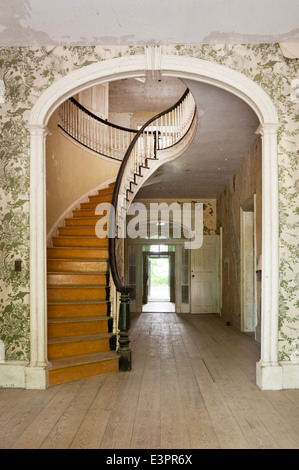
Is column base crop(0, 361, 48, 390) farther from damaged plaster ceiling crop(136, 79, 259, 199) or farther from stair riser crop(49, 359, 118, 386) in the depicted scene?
damaged plaster ceiling crop(136, 79, 259, 199)

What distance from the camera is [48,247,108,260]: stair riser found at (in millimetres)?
5930

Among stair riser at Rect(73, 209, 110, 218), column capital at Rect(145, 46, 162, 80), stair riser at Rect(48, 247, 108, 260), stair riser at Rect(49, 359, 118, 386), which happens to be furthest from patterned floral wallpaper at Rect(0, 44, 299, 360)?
stair riser at Rect(73, 209, 110, 218)

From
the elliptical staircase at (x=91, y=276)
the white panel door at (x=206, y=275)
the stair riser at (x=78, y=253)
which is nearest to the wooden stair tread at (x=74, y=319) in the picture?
the elliptical staircase at (x=91, y=276)

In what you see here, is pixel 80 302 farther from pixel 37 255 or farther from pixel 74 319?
pixel 37 255

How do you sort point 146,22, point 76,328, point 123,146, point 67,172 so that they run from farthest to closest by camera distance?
point 123,146, point 67,172, point 76,328, point 146,22

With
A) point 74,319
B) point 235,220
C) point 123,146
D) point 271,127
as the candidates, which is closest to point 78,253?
point 74,319

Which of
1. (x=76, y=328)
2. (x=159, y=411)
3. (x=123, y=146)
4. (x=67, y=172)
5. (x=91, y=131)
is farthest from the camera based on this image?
(x=123, y=146)

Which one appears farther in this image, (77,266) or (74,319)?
(77,266)

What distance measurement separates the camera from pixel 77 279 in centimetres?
541

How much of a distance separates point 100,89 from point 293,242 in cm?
759

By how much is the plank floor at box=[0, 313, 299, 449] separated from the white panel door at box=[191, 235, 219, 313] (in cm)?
561

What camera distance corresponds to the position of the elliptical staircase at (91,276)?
436cm

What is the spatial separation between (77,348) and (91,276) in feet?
4.08

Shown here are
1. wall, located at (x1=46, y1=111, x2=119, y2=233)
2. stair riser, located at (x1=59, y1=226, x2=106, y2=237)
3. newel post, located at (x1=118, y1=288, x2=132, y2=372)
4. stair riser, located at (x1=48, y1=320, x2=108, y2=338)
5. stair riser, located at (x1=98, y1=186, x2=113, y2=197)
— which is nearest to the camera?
newel post, located at (x1=118, y1=288, x2=132, y2=372)
